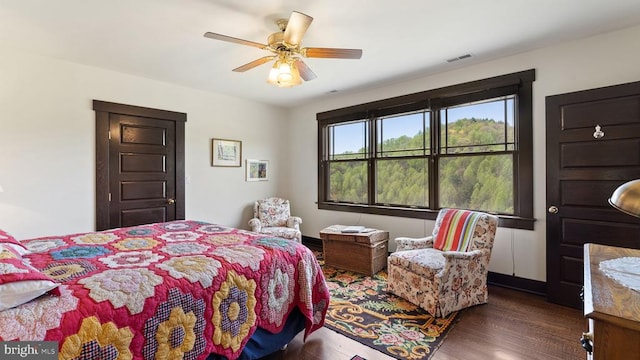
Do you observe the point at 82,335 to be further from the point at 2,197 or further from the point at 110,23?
the point at 2,197

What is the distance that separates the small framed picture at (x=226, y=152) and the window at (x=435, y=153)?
141cm

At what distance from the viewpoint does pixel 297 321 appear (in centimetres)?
220

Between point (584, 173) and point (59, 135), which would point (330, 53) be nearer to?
point (584, 173)

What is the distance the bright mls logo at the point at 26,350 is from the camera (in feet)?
3.55

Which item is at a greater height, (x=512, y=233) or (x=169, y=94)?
(x=169, y=94)

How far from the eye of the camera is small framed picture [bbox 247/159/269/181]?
5.27 m

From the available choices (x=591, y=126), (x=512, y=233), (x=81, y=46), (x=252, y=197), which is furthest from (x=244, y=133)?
(x=591, y=126)

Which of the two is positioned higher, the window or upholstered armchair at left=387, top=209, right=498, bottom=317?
the window

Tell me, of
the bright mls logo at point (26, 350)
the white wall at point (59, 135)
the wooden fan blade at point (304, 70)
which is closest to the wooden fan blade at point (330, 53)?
the wooden fan blade at point (304, 70)

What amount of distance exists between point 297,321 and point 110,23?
2904 mm

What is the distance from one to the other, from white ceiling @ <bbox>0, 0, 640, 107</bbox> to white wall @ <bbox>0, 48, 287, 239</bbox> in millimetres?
250

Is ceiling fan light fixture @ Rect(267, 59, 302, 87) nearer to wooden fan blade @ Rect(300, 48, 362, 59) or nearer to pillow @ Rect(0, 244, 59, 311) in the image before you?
wooden fan blade @ Rect(300, 48, 362, 59)

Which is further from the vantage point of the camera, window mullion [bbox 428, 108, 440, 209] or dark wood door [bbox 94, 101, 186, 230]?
window mullion [bbox 428, 108, 440, 209]

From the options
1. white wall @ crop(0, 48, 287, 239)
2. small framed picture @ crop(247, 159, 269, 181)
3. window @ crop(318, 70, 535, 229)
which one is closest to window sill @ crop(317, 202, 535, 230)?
window @ crop(318, 70, 535, 229)
